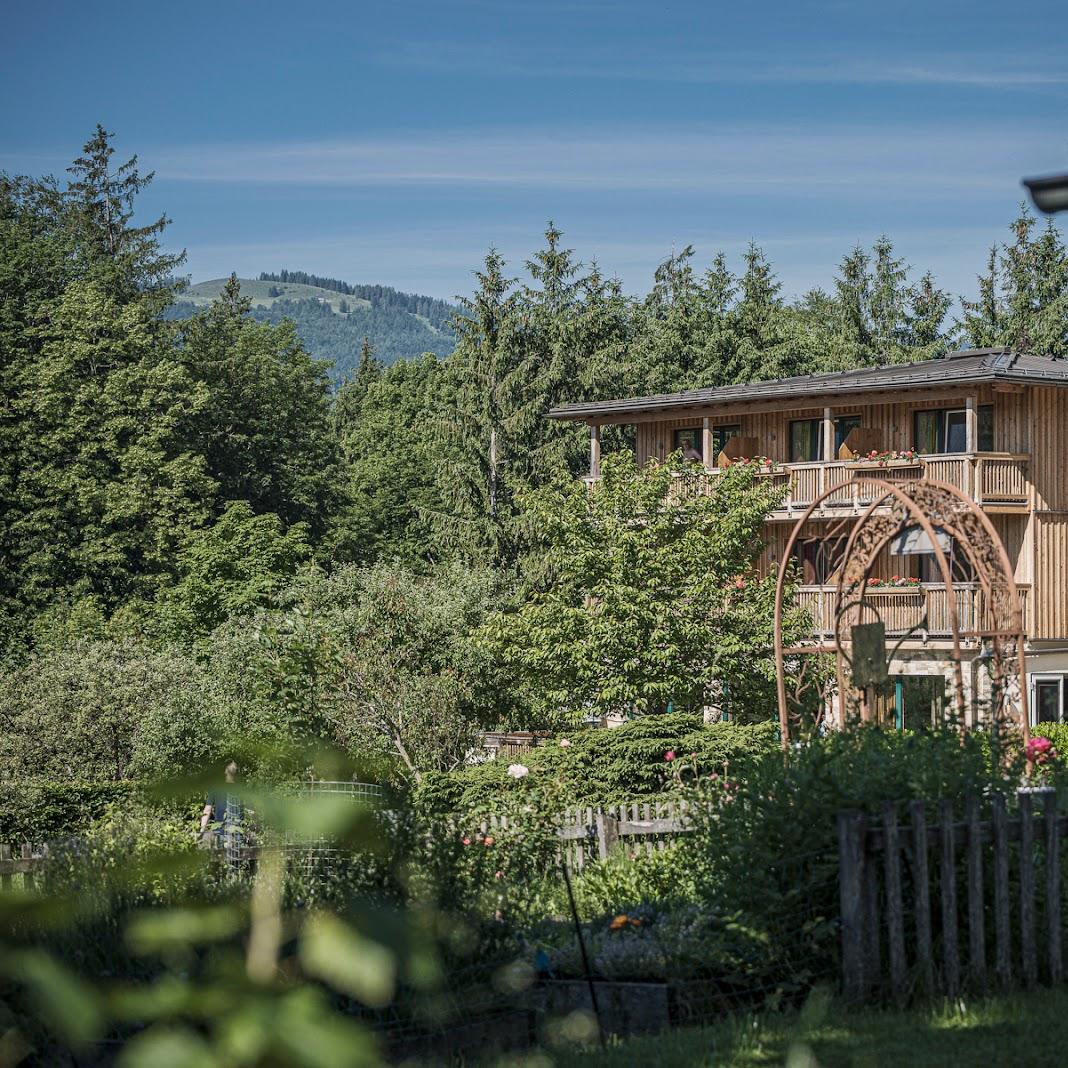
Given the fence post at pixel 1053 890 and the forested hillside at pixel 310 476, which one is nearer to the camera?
the fence post at pixel 1053 890

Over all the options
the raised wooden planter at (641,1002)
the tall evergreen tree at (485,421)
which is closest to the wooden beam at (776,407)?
the tall evergreen tree at (485,421)

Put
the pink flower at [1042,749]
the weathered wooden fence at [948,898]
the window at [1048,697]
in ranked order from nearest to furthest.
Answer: the weathered wooden fence at [948,898]
the pink flower at [1042,749]
the window at [1048,697]

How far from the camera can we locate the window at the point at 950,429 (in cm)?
3350

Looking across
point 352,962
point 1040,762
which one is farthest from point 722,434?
point 352,962

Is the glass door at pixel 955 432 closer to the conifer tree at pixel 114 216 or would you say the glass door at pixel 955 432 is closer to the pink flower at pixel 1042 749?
the pink flower at pixel 1042 749

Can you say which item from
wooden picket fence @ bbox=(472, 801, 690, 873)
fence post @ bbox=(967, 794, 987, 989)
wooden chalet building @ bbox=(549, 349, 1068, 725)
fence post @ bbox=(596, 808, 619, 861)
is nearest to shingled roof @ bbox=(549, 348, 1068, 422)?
wooden chalet building @ bbox=(549, 349, 1068, 725)

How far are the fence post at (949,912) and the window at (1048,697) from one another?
85.6ft

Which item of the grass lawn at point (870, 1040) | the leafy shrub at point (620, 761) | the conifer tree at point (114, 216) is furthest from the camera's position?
the conifer tree at point (114, 216)

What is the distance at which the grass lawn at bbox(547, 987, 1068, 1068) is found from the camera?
695 cm

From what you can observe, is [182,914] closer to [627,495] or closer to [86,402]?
[627,495]

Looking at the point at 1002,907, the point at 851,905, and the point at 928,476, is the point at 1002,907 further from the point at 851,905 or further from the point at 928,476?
the point at 928,476

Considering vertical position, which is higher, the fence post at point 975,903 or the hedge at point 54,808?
the fence post at point 975,903

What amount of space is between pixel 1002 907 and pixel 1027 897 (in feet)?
0.80

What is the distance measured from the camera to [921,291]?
2255 inches
